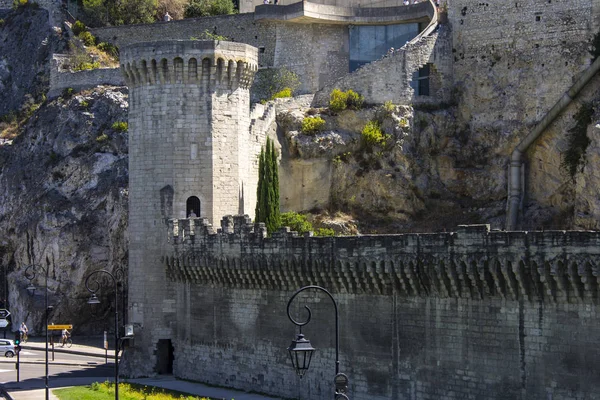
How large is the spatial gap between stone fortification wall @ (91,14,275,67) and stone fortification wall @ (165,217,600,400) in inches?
856

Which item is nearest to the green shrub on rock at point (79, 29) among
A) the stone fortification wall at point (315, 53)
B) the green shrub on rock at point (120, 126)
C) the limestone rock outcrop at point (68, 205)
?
the limestone rock outcrop at point (68, 205)

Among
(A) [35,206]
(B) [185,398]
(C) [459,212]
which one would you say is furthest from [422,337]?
(A) [35,206]

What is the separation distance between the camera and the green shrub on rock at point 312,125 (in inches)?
2387

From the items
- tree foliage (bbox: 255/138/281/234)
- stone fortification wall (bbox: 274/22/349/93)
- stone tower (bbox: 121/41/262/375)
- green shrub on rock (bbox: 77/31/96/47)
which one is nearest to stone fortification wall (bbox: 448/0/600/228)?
stone fortification wall (bbox: 274/22/349/93)

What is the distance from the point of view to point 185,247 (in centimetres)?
4947

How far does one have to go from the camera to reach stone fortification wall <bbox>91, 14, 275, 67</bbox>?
6962 cm

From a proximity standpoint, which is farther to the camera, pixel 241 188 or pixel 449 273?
pixel 241 188

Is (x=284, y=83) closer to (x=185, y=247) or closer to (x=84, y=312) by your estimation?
(x=84, y=312)

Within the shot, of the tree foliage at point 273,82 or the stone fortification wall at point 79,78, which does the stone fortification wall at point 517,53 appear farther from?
the stone fortification wall at point 79,78

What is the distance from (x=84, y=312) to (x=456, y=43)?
21.9 m

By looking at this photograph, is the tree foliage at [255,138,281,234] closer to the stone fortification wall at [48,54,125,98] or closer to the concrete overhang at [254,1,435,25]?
the concrete overhang at [254,1,435,25]

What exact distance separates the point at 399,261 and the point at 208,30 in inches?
1424

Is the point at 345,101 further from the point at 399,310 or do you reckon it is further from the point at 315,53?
the point at 399,310

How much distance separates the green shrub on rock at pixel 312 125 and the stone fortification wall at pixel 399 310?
12251 millimetres
